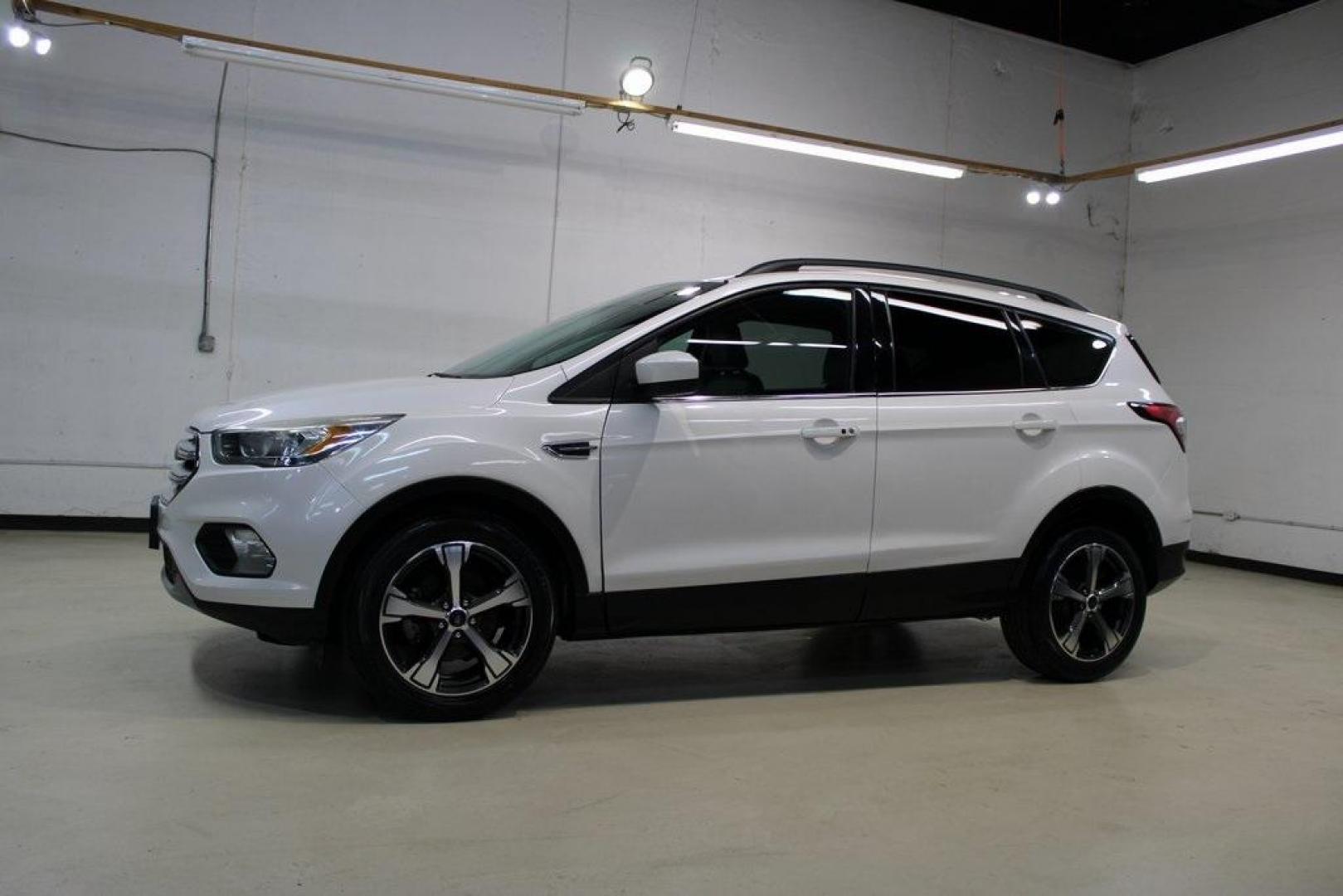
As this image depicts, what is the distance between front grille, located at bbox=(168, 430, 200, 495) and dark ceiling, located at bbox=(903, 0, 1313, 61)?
7.51 metres

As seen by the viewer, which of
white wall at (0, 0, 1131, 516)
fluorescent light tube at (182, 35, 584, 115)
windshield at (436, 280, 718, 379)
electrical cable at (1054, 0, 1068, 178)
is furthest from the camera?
electrical cable at (1054, 0, 1068, 178)

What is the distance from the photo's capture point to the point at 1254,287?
28.5 ft

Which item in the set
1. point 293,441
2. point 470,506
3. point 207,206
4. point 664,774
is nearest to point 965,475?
point 664,774

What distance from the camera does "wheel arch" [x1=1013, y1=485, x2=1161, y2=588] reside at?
13.3ft

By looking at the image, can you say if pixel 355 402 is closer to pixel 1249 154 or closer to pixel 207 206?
pixel 207 206

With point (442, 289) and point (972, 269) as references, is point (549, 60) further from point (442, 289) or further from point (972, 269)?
point (972, 269)

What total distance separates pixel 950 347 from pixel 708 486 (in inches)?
46.8

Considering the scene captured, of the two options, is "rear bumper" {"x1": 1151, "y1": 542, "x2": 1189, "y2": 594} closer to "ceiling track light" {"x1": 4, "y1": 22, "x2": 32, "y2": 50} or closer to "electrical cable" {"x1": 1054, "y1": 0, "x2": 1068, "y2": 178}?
"electrical cable" {"x1": 1054, "y1": 0, "x2": 1068, "y2": 178}

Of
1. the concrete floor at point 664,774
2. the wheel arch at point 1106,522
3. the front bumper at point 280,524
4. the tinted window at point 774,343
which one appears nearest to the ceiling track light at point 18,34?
the concrete floor at point 664,774

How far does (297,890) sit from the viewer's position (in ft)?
7.17

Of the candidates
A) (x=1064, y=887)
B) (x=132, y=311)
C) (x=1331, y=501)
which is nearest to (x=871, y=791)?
(x=1064, y=887)

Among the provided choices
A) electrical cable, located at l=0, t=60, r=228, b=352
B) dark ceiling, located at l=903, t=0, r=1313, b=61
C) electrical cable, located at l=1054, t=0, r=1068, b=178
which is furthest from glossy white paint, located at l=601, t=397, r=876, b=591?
electrical cable, located at l=1054, t=0, r=1068, b=178

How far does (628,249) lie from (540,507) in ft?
15.9

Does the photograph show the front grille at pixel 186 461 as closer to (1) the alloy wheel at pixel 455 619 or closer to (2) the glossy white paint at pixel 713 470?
(2) the glossy white paint at pixel 713 470
